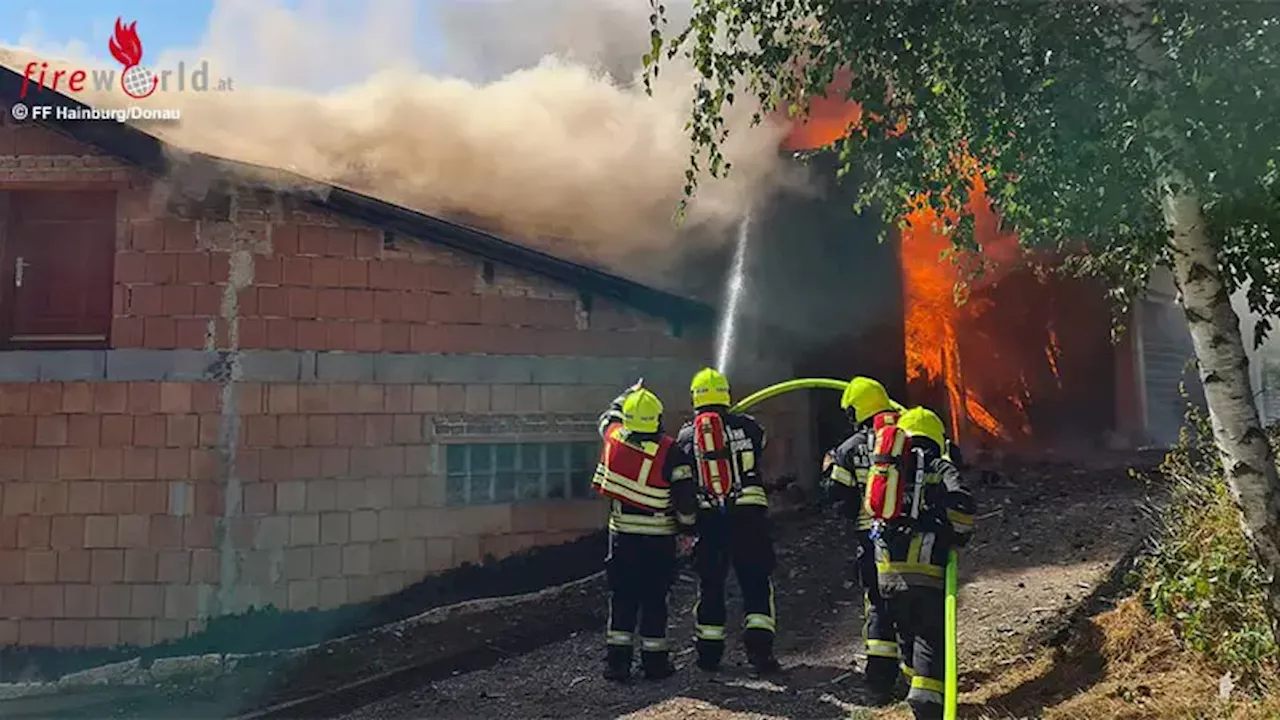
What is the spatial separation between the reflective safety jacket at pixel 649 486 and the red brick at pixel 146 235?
14.3 ft

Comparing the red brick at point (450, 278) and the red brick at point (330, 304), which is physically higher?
the red brick at point (450, 278)

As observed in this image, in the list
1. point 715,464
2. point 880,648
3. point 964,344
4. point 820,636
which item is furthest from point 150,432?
Result: point 964,344

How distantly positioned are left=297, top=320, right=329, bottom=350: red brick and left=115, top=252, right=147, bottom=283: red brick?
1314 millimetres

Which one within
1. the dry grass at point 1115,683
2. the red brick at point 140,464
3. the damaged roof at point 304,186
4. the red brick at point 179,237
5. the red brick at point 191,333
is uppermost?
the damaged roof at point 304,186

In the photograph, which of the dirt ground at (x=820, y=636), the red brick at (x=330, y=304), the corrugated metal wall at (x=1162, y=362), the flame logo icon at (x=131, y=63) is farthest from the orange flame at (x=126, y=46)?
the corrugated metal wall at (x=1162, y=362)

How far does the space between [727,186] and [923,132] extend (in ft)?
23.4

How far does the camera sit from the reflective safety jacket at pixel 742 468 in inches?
254

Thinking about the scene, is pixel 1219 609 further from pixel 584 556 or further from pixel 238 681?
pixel 238 681

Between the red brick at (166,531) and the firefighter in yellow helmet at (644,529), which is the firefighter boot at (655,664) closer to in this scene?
the firefighter in yellow helmet at (644,529)

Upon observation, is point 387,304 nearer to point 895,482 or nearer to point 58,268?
point 58,268

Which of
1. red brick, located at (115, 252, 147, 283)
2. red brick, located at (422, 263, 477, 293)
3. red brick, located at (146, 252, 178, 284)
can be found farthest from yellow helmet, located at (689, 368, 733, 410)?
red brick, located at (115, 252, 147, 283)

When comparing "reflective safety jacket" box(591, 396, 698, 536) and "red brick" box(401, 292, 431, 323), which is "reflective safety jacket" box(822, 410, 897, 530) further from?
"red brick" box(401, 292, 431, 323)

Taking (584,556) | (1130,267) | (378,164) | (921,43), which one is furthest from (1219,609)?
(378,164)

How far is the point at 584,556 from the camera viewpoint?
8.83m
